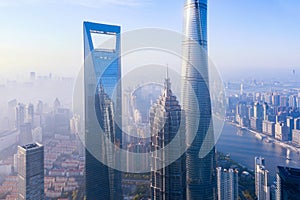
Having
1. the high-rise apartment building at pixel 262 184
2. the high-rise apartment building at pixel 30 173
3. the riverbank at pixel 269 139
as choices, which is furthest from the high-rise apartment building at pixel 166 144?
the riverbank at pixel 269 139

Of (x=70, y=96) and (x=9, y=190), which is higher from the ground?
(x=70, y=96)

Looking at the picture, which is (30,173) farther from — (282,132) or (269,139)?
(282,132)

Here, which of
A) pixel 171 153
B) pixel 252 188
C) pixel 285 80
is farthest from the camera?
pixel 285 80

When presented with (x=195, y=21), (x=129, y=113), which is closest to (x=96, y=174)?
(x=129, y=113)

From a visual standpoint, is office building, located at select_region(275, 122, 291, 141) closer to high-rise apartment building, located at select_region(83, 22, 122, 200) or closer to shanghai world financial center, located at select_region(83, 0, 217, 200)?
shanghai world financial center, located at select_region(83, 0, 217, 200)

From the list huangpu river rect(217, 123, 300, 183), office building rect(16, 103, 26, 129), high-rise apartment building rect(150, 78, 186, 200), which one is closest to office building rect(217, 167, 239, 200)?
huangpu river rect(217, 123, 300, 183)

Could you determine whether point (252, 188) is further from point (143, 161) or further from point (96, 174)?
point (96, 174)

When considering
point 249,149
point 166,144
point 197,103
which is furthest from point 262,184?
point 166,144

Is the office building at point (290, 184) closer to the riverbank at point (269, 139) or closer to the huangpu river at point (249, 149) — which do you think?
the huangpu river at point (249, 149)
